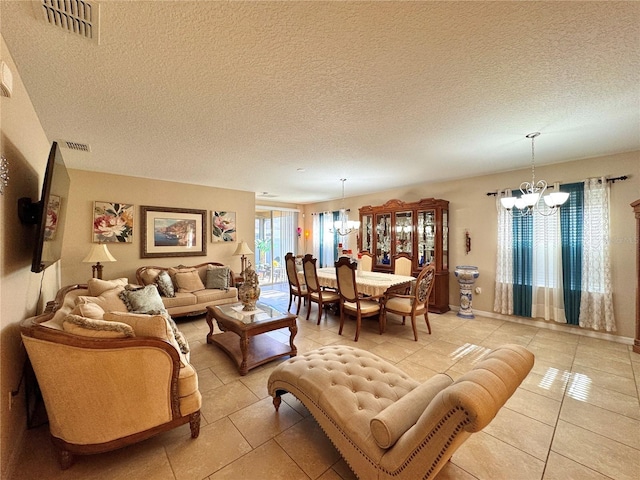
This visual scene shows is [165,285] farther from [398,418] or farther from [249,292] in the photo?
[398,418]

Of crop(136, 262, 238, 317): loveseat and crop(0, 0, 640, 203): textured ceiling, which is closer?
crop(0, 0, 640, 203): textured ceiling

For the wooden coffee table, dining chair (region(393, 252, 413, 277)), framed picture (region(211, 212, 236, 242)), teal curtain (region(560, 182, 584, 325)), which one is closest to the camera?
the wooden coffee table

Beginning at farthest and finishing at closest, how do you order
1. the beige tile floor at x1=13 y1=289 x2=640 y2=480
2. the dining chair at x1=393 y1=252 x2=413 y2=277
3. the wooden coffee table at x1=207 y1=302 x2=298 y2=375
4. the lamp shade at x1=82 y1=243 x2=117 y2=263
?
the dining chair at x1=393 y1=252 x2=413 y2=277
the lamp shade at x1=82 y1=243 x2=117 y2=263
the wooden coffee table at x1=207 y1=302 x2=298 y2=375
the beige tile floor at x1=13 y1=289 x2=640 y2=480

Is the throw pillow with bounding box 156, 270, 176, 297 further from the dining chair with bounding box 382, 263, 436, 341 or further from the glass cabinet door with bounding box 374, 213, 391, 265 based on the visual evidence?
the glass cabinet door with bounding box 374, 213, 391, 265

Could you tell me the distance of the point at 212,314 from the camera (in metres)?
3.12

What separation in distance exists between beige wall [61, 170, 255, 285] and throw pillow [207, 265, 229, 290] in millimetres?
618

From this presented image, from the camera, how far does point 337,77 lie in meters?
1.73

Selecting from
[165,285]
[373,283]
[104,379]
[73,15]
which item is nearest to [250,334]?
[104,379]

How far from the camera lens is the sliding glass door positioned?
24.8ft

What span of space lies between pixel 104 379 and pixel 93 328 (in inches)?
11.7

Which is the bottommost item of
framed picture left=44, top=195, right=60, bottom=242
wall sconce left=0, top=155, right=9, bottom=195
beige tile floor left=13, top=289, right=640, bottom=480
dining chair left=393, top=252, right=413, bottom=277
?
beige tile floor left=13, top=289, right=640, bottom=480

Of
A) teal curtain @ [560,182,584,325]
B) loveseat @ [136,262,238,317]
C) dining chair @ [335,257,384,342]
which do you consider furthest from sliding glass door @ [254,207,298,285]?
teal curtain @ [560,182,584,325]

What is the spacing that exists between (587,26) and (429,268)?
255cm

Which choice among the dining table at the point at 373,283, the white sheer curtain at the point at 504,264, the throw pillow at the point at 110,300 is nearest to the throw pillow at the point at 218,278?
the dining table at the point at 373,283
